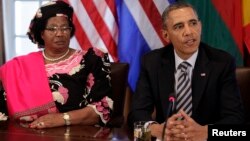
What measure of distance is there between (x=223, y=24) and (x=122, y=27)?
27.3 inches

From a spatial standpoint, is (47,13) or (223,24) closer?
(47,13)

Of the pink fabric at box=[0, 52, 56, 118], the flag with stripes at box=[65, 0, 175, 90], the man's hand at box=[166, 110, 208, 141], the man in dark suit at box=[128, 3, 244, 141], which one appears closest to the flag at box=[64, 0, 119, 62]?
the flag with stripes at box=[65, 0, 175, 90]

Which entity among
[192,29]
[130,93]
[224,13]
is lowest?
[130,93]

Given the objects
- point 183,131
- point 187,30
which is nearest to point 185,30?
point 187,30

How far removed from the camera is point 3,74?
2256 mm

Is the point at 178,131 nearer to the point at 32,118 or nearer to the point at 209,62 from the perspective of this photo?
the point at 209,62

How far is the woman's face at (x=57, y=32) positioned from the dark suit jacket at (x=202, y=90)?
0.56 meters

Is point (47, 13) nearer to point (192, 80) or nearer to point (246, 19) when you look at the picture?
point (192, 80)

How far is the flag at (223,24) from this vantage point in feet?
8.50

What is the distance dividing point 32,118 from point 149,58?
2.31ft

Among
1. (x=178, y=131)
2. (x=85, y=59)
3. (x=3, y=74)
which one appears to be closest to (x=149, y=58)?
(x=85, y=59)

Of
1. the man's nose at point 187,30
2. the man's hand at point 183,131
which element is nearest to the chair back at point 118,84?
the man's nose at point 187,30

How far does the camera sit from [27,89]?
2180 mm

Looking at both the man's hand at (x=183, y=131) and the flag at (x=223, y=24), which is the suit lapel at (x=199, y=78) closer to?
the man's hand at (x=183, y=131)
